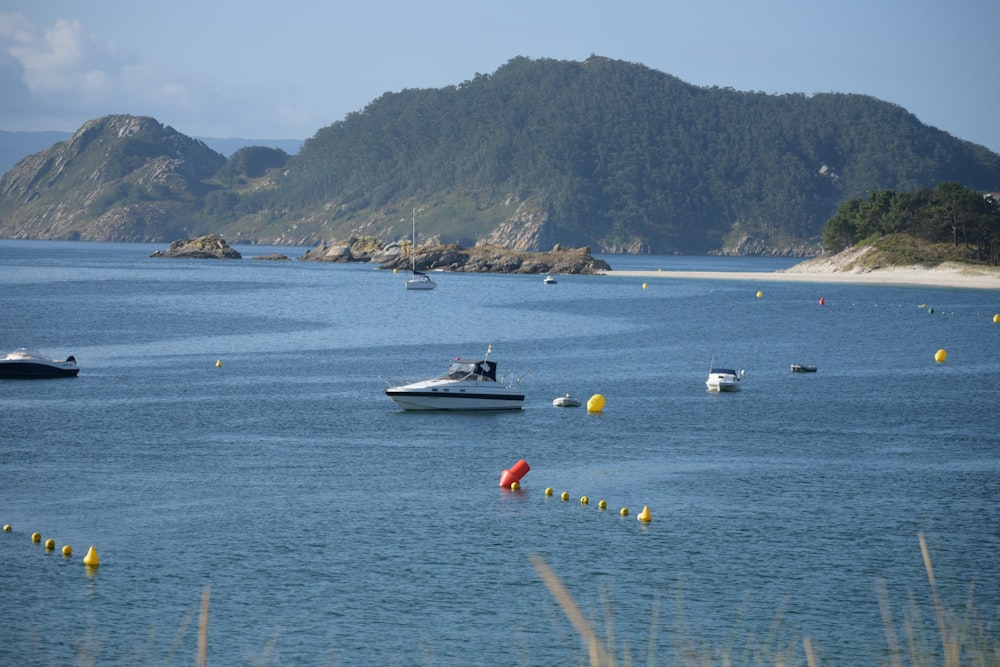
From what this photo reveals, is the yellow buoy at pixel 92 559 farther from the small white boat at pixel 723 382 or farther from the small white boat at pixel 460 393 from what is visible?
the small white boat at pixel 723 382

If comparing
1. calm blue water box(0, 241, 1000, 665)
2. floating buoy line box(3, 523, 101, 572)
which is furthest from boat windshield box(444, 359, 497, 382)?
floating buoy line box(3, 523, 101, 572)

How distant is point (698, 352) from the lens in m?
110

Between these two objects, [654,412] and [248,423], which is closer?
[248,423]

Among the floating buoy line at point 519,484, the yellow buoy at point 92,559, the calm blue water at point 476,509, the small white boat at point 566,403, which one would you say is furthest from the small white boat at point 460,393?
the yellow buoy at point 92,559

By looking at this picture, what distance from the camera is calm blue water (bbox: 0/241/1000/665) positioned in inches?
1315

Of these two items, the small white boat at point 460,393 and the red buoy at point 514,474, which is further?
the small white boat at point 460,393

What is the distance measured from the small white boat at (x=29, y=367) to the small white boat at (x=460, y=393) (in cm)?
2665

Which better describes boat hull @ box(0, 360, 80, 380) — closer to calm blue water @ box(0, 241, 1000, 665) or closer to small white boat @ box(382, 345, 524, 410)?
calm blue water @ box(0, 241, 1000, 665)

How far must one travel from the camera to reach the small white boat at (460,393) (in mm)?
69250

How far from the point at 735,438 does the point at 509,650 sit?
34.2m

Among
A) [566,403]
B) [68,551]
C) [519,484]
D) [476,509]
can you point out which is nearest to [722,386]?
[566,403]

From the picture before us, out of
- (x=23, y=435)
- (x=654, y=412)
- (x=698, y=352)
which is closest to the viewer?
(x=23, y=435)

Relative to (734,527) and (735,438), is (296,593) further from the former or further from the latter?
(735,438)

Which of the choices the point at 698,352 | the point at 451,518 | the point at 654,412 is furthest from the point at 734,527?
the point at 698,352
